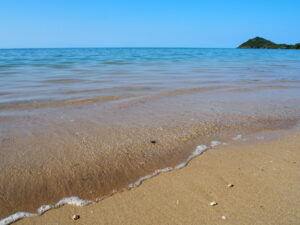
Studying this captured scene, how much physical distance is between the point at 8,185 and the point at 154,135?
1812 mm

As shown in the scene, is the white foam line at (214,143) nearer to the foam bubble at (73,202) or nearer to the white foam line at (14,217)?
the foam bubble at (73,202)

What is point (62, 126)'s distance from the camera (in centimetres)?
350

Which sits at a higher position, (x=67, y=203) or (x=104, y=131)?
(x=104, y=131)

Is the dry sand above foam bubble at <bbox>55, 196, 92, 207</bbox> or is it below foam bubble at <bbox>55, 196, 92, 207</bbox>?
above

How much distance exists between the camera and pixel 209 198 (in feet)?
6.41

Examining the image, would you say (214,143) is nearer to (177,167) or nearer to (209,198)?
(177,167)

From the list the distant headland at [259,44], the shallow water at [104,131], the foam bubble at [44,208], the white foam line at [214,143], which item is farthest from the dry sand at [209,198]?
the distant headland at [259,44]

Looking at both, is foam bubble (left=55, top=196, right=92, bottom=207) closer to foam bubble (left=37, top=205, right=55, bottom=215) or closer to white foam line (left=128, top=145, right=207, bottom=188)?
foam bubble (left=37, top=205, right=55, bottom=215)

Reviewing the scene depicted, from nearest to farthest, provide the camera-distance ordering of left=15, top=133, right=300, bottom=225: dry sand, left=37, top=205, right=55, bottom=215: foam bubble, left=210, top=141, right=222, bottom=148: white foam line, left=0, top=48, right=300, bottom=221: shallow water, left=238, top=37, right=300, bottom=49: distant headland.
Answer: left=15, top=133, right=300, bottom=225: dry sand, left=37, top=205, right=55, bottom=215: foam bubble, left=0, top=48, right=300, bottom=221: shallow water, left=210, top=141, right=222, bottom=148: white foam line, left=238, top=37, right=300, bottom=49: distant headland

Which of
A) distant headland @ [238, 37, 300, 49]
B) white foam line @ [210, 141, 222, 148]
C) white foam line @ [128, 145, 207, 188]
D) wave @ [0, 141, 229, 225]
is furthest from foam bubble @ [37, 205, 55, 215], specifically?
distant headland @ [238, 37, 300, 49]

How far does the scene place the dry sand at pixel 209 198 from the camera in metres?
1.72

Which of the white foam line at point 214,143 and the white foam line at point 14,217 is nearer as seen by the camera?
the white foam line at point 14,217

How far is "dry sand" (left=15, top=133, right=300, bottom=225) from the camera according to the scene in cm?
172

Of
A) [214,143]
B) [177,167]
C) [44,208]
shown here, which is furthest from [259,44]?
[44,208]
